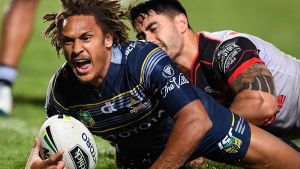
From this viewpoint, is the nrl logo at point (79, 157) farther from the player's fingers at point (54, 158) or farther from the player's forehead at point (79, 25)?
the player's forehead at point (79, 25)

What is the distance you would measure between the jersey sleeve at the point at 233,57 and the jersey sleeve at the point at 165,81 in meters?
0.90

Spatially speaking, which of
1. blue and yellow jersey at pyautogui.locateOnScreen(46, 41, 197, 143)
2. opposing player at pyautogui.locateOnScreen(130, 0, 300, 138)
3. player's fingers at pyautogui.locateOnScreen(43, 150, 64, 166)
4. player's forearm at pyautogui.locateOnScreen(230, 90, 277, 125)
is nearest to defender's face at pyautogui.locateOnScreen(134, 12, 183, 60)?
opposing player at pyautogui.locateOnScreen(130, 0, 300, 138)

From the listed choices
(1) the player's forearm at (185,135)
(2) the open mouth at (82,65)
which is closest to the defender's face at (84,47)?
(2) the open mouth at (82,65)

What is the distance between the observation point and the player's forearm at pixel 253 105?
19.5ft

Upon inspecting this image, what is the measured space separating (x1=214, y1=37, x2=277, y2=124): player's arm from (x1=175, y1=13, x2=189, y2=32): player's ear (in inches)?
23.2

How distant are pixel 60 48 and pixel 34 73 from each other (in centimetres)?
599

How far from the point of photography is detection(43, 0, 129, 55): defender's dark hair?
539 cm

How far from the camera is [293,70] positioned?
6.64 metres

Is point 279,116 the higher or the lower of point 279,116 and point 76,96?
the lower

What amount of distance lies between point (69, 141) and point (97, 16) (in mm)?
834

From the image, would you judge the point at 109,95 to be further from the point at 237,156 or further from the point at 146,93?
the point at 237,156

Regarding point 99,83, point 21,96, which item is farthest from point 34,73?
point 99,83

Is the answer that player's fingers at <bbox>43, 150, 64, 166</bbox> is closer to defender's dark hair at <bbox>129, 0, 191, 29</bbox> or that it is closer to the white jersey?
defender's dark hair at <bbox>129, 0, 191, 29</bbox>

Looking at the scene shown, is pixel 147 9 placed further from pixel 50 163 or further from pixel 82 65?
pixel 50 163
